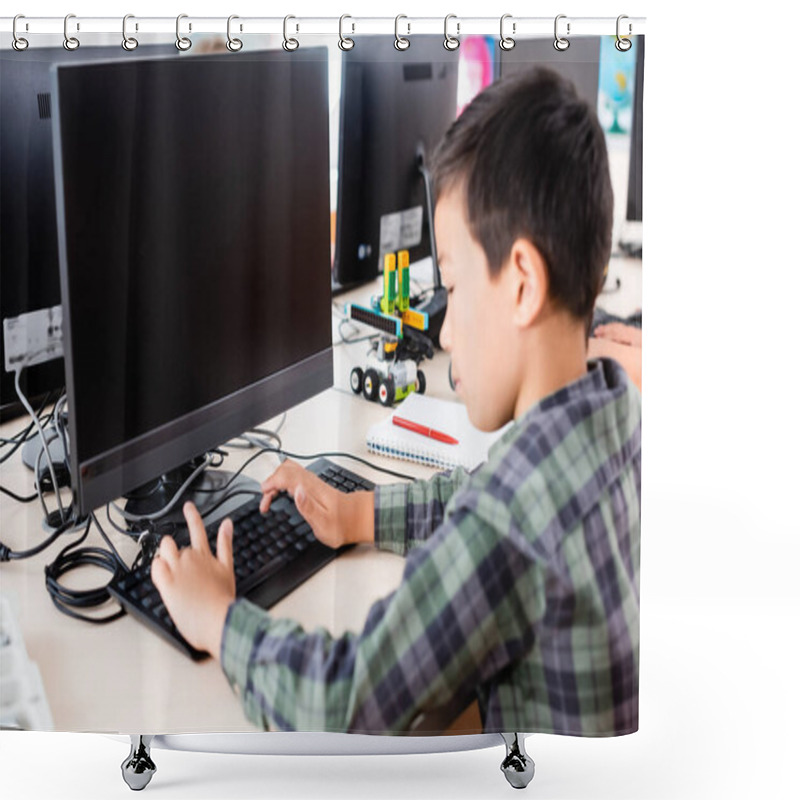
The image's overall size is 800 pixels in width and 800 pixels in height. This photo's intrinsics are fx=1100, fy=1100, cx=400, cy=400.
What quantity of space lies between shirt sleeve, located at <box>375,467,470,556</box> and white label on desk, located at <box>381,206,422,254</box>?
1.04 feet

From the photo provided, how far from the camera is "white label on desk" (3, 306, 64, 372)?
146cm

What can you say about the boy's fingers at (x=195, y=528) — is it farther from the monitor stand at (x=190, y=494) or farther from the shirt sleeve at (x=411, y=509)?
the shirt sleeve at (x=411, y=509)

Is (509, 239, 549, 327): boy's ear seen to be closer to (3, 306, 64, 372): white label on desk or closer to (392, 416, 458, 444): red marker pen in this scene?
(392, 416, 458, 444): red marker pen

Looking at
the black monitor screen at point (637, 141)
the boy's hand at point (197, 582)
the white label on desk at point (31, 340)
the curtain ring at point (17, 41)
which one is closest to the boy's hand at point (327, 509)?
the boy's hand at point (197, 582)

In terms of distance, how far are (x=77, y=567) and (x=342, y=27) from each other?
0.80 m

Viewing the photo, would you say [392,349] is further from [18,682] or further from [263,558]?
[18,682]

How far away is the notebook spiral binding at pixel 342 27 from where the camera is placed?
1436mm

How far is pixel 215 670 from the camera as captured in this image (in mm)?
1444

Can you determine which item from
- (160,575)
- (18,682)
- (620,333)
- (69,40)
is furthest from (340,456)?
(69,40)

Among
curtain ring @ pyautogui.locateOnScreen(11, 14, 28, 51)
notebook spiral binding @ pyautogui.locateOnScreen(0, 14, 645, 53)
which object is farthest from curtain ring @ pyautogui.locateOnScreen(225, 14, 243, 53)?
curtain ring @ pyautogui.locateOnScreen(11, 14, 28, 51)

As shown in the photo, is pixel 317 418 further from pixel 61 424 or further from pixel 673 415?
pixel 673 415

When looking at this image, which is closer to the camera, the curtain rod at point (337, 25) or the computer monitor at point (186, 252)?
the computer monitor at point (186, 252)

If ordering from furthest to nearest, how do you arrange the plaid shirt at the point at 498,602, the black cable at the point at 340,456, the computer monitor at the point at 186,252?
the black cable at the point at 340,456
the plaid shirt at the point at 498,602
the computer monitor at the point at 186,252

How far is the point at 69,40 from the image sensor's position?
144cm
